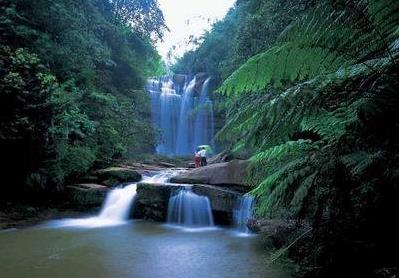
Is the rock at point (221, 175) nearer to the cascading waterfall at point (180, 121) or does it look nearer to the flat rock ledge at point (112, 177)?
the flat rock ledge at point (112, 177)

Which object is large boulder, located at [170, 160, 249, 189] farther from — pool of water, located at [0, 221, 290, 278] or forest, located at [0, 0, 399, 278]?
pool of water, located at [0, 221, 290, 278]

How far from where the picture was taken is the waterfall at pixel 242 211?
7.41m

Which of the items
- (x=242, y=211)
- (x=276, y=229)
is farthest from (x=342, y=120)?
(x=242, y=211)

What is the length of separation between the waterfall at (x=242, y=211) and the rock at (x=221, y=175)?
2.02ft

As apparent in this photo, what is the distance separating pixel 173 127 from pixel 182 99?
158 cm

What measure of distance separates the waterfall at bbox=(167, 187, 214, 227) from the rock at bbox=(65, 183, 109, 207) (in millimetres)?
1822

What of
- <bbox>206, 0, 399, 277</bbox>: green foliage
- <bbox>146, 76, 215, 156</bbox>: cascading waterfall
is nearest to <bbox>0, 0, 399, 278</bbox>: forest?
<bbox>206, 0, 399, 277</bbox>: green foliage

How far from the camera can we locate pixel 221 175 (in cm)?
877

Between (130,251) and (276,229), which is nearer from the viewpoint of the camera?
(276,229)

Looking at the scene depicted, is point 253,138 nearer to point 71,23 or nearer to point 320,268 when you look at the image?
point 320,268

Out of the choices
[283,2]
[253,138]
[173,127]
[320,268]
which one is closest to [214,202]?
[283,2]

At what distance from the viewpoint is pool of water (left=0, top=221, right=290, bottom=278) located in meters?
4.34

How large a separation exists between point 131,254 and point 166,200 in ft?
10.8

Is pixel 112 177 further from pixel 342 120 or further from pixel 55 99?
pixel 342 120
